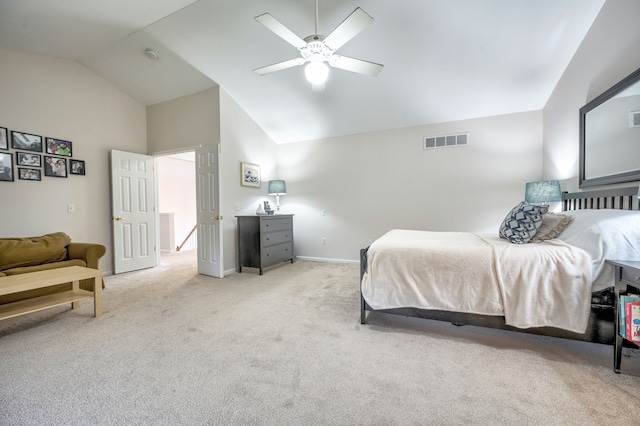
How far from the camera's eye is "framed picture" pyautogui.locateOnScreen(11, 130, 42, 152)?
130 inches

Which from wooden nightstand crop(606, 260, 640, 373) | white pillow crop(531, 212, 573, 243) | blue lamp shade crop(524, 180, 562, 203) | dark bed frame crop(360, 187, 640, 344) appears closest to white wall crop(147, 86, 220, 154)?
dark bed frame crop(360, 187, 640, 344)

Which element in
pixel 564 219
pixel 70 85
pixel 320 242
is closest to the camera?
pixel 564 219

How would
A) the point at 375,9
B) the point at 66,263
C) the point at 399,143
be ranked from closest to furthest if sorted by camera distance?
the point at 375,9 → the point at 66,263 → the point at 399,143

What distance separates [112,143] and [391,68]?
14.8ft

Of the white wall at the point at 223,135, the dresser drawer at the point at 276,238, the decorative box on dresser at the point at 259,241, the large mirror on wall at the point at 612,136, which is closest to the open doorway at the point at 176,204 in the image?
the white wall at the point at 223,135

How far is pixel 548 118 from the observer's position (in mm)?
3578

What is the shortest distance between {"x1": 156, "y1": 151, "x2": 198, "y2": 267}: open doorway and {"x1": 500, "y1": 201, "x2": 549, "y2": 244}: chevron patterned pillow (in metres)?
6.44

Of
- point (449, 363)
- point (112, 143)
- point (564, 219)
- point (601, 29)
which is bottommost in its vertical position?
point (449, 363)

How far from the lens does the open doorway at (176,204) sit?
21.5 feet

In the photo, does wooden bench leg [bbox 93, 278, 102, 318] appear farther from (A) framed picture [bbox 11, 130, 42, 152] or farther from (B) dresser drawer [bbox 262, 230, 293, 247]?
(A) framed picture [bbox 11, 130, 42, 152]

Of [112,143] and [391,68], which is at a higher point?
[391,68]

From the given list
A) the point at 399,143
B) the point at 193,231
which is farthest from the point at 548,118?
the point at 193,231

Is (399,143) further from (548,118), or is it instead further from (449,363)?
(449,363)

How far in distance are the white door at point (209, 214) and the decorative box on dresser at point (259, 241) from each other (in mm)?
372
